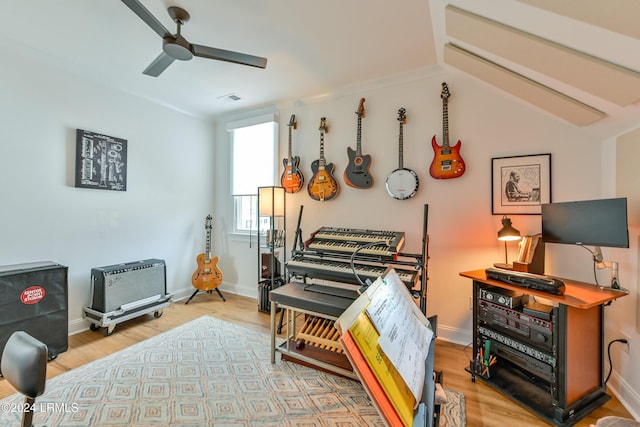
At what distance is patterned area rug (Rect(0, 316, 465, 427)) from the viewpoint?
5.59 ft

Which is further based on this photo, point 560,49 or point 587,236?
point 587,236

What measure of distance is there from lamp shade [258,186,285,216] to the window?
46cm

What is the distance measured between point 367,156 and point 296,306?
1777 mm

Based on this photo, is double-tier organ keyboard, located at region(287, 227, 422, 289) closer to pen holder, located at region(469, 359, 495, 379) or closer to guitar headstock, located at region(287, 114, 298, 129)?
pen holder, located at region(469, 359, 495, 379)

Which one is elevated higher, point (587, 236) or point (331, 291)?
point (587, 236)

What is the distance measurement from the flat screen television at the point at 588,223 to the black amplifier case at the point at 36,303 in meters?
4.05

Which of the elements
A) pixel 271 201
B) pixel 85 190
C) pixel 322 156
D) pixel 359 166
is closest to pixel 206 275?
pixel 271 201

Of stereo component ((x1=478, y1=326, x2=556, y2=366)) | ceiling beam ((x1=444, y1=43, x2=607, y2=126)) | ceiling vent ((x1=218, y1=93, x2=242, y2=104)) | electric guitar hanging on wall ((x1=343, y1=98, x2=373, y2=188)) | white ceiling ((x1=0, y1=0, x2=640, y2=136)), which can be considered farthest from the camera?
ceiling vent ((x1=218, y1=93, x2=242, y2=104))

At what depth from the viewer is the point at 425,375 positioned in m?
0.88

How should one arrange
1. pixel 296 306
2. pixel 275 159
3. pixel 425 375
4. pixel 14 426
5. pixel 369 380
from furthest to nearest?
1. pixel 275 159
2. pixel 296 306
3. pixel 14 426
4. pixel 425 375
5. pixel 369 380

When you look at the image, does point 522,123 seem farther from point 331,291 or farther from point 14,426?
point 14,426

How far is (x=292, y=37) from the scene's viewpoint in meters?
2.31

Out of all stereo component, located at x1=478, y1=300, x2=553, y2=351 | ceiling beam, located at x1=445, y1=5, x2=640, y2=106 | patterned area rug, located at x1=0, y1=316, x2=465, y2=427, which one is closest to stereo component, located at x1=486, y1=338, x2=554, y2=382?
stereo component, located at x1=478, y1=300, x2=553, y2=351

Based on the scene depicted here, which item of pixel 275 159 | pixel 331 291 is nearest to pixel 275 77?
pixel 275 159
